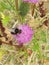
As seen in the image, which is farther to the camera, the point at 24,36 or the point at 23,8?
the point at 23,8

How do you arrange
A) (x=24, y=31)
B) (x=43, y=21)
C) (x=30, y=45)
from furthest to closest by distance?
1. (x=43, y=21)
2. (x=30, y=45)
3. (x=24, y=31)

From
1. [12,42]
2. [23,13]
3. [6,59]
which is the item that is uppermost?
[23,13]

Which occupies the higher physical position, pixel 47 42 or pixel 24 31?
pixel 24 31

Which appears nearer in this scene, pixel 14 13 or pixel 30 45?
pixel 30 45

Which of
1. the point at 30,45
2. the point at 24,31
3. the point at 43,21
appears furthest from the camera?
the point at 43,21

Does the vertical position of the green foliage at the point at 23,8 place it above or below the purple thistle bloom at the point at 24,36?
above

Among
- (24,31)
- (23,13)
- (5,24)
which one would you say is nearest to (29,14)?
(23,13)

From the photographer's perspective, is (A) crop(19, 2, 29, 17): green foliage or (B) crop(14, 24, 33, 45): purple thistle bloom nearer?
(B) crop(14, 24, 33, 45): purple thistle bloom

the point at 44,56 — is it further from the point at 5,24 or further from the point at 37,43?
the point at 5,24

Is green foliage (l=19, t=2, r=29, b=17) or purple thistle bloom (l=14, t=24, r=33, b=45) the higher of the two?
green foliage (l=19, t=2, r=29, b=17)

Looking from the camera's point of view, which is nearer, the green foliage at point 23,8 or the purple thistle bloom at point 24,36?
the purple thistle bloom at point 24,36
